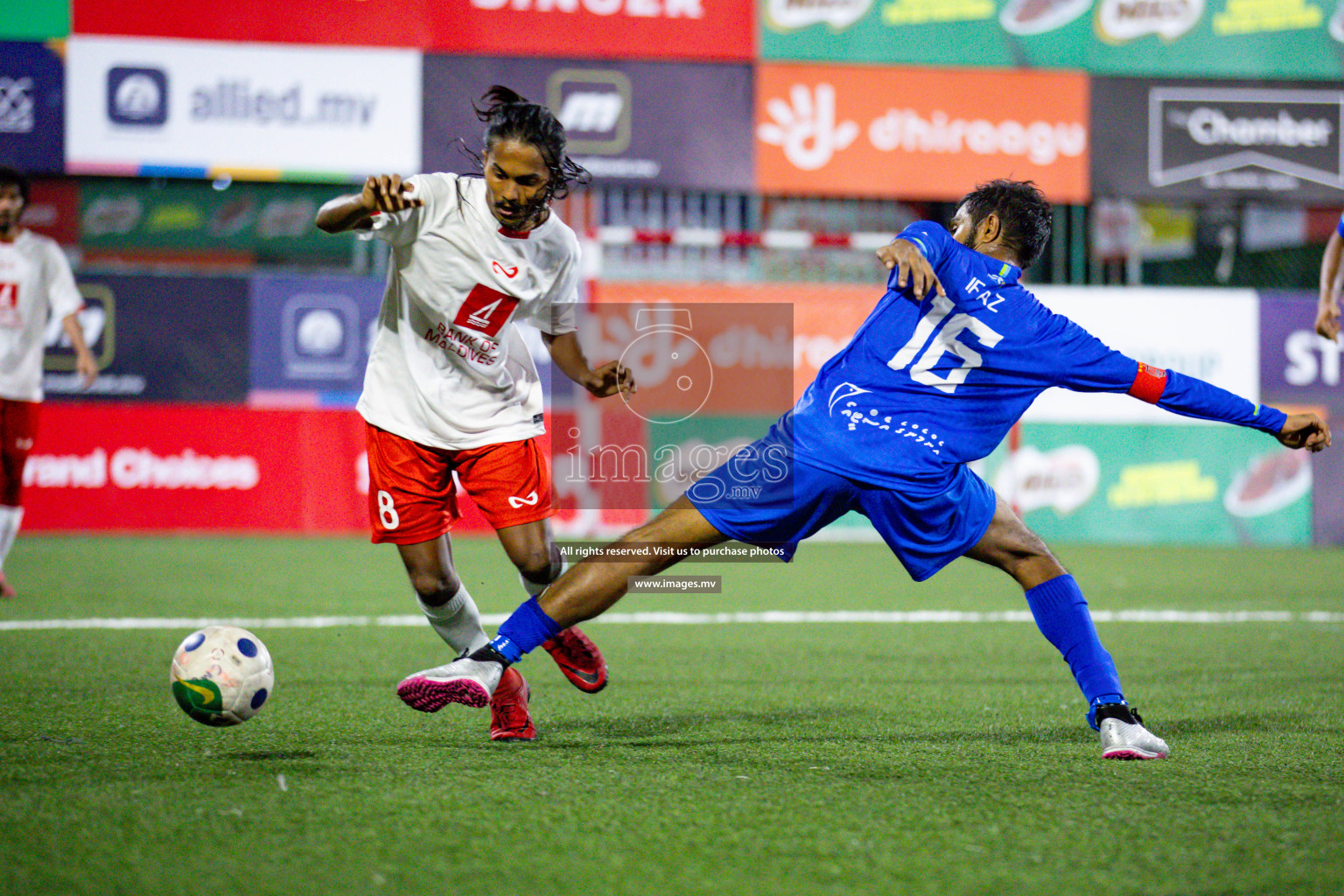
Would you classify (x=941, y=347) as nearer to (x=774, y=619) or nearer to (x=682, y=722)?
(x=682, y=722)

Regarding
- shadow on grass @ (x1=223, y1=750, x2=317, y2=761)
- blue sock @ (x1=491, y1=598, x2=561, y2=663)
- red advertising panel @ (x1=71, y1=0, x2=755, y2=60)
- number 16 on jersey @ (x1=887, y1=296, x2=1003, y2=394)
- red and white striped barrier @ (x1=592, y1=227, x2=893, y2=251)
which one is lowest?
shadow on grass @ (x1=223, y1=750, x2=317, y2=761)

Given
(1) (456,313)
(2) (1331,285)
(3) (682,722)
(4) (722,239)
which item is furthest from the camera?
(4) (722,239)

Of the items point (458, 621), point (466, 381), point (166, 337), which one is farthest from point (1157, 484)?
point (466, 381)

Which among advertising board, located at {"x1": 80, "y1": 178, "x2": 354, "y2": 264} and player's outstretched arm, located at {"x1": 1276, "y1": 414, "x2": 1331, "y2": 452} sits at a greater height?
advertising board, located at {"x1": 80, "y1": 178, "x2": 354, "y2": 264}

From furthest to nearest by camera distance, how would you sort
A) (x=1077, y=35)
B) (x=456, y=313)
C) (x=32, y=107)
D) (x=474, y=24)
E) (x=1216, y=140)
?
(x=1216, y=140)
(x=1077, y=35)
(x=474, y=24)
(x=32, y=107)
(x=456, y=313)

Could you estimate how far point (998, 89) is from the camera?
1377 centimetres

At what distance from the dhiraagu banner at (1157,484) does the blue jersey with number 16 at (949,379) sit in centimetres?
934

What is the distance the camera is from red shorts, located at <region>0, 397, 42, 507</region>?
7555mm

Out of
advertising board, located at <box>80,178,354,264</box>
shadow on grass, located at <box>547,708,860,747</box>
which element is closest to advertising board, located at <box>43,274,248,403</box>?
advertising board, located at <box>80,178,354,264</box>

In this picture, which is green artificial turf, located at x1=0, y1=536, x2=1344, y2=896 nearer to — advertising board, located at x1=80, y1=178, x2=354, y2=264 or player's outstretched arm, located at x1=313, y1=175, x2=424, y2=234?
player's outstretched arm, located at x1=313, y1=175, x2=424, y2=234

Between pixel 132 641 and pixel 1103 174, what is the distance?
36.6 feet

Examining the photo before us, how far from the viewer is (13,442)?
7.60m

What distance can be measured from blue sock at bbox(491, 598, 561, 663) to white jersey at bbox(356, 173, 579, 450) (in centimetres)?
67

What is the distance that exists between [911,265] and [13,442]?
19.4 feet
